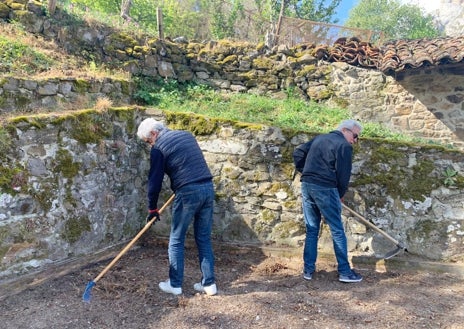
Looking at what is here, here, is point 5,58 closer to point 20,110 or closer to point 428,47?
point 20,110

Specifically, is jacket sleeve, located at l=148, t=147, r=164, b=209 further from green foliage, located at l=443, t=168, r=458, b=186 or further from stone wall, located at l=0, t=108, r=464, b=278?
green foliage, located at l=443, t=168, r=458, b=186

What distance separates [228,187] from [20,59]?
3.25m

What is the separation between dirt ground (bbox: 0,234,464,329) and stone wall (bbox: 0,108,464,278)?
0.36 metres

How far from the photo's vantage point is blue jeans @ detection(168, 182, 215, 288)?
11.8 ft

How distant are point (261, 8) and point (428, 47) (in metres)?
14.0

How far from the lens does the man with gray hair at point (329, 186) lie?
396 centimetres

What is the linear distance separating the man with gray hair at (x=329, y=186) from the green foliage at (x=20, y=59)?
147 inches

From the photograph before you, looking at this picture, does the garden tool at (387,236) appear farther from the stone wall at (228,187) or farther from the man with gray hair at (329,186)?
the man with gray hair at (329,186)

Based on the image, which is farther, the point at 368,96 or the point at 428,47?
the point at 368,96

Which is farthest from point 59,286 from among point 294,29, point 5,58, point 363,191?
point 294,29

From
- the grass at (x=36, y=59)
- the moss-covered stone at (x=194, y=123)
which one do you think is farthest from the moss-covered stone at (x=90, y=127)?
the grass at (x=36, y=59)

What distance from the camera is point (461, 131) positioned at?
6906mm

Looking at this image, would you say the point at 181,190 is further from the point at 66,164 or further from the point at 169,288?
the point at 66,164

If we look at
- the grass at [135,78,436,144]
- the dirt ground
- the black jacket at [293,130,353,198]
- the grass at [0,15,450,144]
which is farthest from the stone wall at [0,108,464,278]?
the grass at [135,78,436,144]
